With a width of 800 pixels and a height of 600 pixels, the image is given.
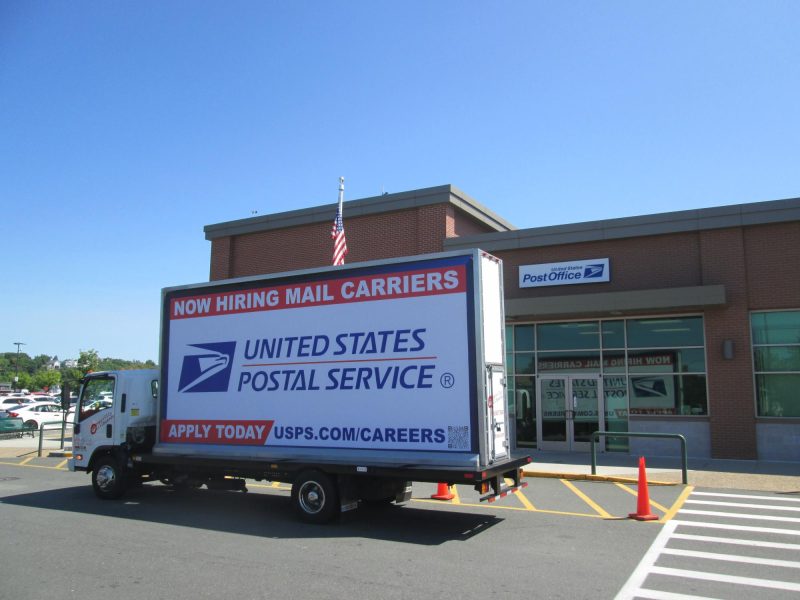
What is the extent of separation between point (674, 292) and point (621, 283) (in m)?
1.74

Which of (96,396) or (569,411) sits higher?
(96,396)

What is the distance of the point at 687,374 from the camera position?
55.2 ft

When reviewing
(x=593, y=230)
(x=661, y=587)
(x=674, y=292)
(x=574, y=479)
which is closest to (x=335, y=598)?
(x=661, y=587)

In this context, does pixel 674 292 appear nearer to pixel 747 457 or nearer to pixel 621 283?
pixel 621 283

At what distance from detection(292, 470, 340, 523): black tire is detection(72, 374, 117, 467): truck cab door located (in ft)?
13.8

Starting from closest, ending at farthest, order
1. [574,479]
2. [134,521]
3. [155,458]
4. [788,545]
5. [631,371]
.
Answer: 1. [788,545]
2. [134,521]
3. [155,458]
4. [574,479]
5. [631,371]

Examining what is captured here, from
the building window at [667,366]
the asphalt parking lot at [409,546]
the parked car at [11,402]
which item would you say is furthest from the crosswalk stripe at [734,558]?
the parked car at [11,402]

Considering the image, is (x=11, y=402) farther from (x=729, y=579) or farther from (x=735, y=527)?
(x=729, y=579)

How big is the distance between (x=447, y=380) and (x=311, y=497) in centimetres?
267

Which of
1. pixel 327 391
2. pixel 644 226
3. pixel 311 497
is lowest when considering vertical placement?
pixel 311 497

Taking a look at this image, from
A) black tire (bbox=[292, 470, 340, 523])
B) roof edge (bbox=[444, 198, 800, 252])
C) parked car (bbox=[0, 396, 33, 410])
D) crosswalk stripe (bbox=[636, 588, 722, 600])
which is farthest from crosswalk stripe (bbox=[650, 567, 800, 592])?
parked car (bbox=[0, 396, 33, 410])

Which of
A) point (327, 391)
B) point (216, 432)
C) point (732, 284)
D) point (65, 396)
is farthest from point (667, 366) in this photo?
point (65, 396)

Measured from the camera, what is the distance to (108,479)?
1127 cm

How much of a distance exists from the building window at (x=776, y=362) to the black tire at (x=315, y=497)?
40.2ft
